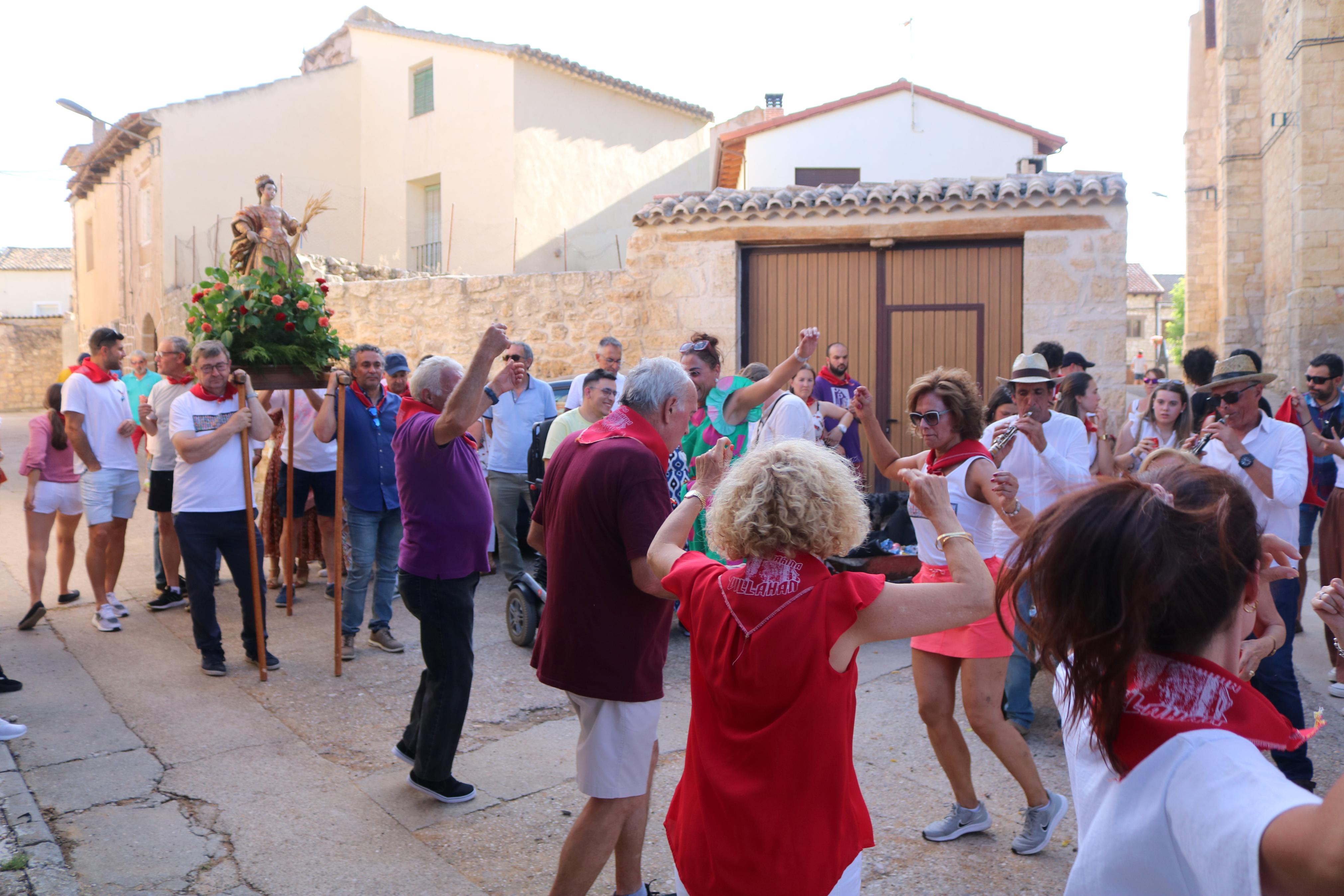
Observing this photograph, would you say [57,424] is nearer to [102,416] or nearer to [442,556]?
[102,416]

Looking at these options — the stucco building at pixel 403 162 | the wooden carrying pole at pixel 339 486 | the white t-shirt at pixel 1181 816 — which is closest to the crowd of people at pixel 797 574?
the white t-shirt at pixel 1181 816

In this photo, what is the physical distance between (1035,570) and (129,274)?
2433cm

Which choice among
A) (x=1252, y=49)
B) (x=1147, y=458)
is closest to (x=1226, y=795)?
(x=1147, y=458)

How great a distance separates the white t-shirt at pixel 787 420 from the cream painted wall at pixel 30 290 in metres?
51.2

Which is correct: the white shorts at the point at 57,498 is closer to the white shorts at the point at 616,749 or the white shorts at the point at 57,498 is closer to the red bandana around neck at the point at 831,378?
the white shorts at the point at 616,749

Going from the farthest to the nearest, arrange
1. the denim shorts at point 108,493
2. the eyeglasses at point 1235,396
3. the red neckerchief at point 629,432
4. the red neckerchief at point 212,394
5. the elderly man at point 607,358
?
the elderly man at point 607,358 → the denim shorts at point 108,493 → the red neckerchief at point 212,394 → the eyeglasses at point 1235,396 → the red neckerchief at point 629,432

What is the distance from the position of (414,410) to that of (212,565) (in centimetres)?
217

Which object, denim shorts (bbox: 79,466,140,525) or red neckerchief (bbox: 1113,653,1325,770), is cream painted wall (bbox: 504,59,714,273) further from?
red neckerchief (bbox: 1113,653,1325,770)

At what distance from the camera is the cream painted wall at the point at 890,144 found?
17.6 m

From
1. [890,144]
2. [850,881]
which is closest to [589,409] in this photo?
[850,881]

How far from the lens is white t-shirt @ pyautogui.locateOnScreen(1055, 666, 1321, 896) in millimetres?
1085

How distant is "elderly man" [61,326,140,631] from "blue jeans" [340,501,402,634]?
165 cm

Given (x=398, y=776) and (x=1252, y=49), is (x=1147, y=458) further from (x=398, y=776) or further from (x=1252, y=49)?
(x=1252, y=49)

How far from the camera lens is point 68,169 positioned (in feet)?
83.2
